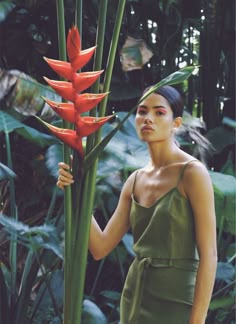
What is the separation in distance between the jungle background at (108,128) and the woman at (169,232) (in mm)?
677

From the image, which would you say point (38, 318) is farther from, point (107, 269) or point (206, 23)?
point (206, 23)

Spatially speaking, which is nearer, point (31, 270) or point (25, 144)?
point (31, 270)

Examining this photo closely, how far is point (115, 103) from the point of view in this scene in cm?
272

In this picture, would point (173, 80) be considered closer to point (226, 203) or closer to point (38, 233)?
point (38, 233)

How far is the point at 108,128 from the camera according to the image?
1.97 meters

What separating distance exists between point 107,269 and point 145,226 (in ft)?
4.85

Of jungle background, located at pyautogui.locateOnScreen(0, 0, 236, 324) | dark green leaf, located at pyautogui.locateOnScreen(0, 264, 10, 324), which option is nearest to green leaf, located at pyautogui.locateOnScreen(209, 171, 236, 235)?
jungle background, located at pyautogui.locateOnScreen(0, 0, 236, 324)

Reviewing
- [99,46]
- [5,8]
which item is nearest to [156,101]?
[99,46]

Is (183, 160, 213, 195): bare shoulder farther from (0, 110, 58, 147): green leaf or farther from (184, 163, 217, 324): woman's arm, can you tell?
(0, 110, 58, 147): green leaf

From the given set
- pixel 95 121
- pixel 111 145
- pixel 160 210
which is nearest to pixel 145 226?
pixel 160 210

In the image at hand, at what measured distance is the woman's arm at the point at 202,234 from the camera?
106 cm

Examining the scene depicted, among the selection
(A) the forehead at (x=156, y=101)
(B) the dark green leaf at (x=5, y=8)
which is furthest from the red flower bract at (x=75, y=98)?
(B) the dark green leaf at (x=5, y=8)

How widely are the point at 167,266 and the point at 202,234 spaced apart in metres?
0.08

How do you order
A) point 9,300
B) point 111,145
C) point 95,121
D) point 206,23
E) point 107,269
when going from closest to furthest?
1. point 95,121
2. point 111,145
3. point 9,300
4. point 107,269
5. point 206,23
